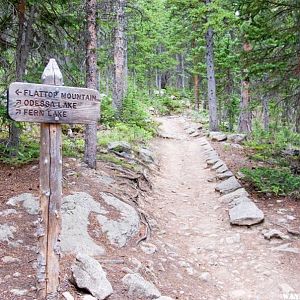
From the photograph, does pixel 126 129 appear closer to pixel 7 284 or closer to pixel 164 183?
pixel 164 183

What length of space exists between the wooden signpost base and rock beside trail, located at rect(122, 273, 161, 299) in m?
0.88

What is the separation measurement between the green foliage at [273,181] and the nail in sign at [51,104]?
17.9 feet

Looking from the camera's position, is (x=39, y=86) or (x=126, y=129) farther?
(x=126, y=129)

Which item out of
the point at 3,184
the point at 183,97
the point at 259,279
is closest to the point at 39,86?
the point at 3,184

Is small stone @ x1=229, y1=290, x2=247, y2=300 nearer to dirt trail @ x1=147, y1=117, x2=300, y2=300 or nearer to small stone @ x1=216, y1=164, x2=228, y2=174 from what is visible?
dirt trail @ x1=147, y1=117, x2=300, y2=300

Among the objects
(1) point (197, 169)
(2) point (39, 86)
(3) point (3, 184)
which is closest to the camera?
(2) point (39, 86)

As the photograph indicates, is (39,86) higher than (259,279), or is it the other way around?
(39,86)

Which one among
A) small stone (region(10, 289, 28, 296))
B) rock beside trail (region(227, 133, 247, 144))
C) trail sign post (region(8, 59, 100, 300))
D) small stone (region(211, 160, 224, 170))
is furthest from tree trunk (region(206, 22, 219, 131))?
small stone (region(10, 289, 28, 296))

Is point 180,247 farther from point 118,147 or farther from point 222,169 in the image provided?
point 118,147

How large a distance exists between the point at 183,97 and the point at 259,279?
3688 cm

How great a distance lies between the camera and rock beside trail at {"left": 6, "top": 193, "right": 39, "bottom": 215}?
567 centimetres

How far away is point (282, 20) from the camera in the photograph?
903 cm

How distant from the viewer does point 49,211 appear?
3756mm

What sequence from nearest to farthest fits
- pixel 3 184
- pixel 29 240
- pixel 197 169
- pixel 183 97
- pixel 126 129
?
pixel 29 240
pixel 3 184
pixel 197 169
pixel 126 129
pixel 183 97
